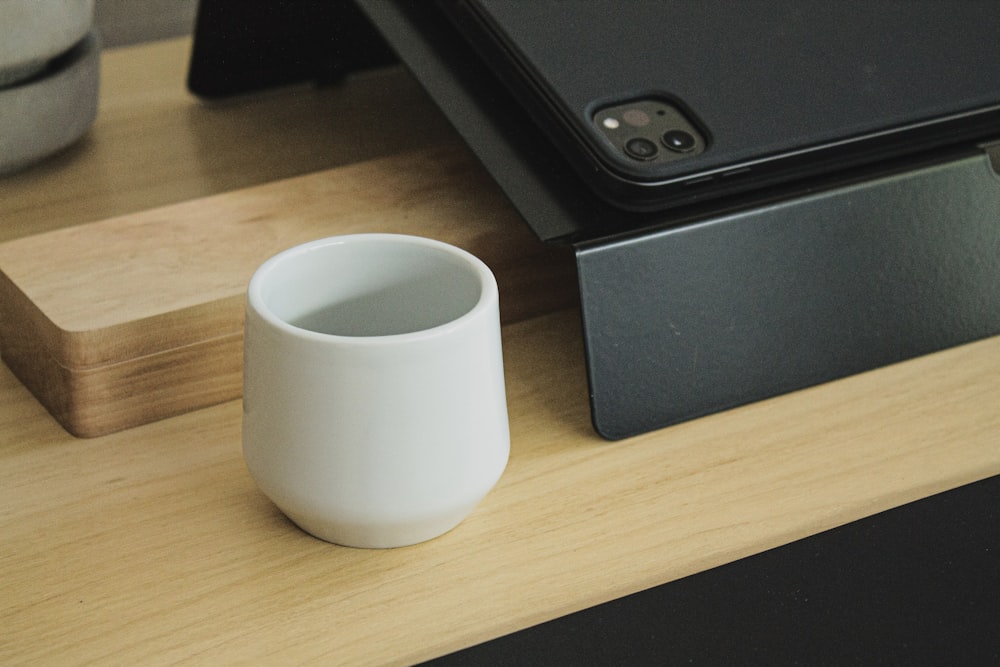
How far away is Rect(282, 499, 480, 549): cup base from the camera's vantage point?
352mm

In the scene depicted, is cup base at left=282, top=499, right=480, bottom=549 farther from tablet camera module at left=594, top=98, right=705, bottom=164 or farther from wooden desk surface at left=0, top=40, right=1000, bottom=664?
tablet camera module at left=594, top=98, right=705, bottom=164

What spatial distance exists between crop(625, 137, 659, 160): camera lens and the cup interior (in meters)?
0.08

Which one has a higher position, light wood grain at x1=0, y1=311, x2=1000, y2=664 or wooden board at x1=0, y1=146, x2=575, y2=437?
wooden board at x1=0, y1=146, x2=575, y2=437

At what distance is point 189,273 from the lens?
0.44 meters

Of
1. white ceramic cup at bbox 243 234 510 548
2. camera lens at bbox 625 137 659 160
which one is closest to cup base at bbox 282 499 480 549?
white ceramic cup at bbox 243 234 510 548

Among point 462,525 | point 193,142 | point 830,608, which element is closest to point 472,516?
point 462,525

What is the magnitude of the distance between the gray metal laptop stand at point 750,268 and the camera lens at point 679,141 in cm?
3

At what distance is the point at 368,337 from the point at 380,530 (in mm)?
63

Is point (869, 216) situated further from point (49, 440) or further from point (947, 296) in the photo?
point (49, 440)

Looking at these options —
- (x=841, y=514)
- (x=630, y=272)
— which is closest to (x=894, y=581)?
(x=841, y=514)

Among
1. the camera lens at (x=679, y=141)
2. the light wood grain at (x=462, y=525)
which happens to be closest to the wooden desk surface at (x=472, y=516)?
the light wood grain at (x=462, y=525)

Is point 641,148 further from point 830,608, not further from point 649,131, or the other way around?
point 830,608

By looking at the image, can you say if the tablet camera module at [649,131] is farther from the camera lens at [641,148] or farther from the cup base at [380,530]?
the cup base at [380,530]

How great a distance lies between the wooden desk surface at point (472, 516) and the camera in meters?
0.34
